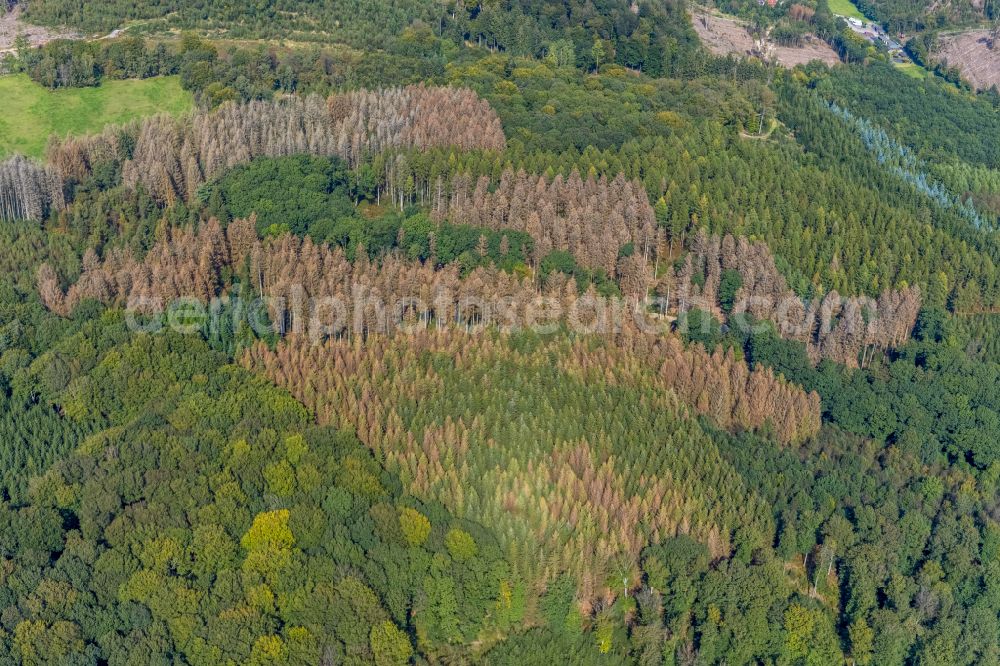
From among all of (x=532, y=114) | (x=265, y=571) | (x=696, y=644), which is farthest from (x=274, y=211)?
(x=696, y=644)

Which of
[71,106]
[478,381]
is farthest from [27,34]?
[478,381]

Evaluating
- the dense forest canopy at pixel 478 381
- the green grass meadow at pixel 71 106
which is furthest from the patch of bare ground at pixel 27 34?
the green grass meadow at pixel 71 106

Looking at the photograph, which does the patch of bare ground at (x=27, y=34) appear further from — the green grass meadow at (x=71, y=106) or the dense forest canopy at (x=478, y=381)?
the green grass meadow at (x=71, y=106)

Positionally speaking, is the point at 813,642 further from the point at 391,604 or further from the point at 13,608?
the point at 13,608

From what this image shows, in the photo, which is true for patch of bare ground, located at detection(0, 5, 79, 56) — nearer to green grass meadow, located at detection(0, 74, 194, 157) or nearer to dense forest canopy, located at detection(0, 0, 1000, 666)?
dense forest canopy, located at detection(0, 0, 1000, 666)

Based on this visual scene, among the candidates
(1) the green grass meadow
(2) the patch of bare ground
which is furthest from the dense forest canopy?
(2) the patch of bare ground

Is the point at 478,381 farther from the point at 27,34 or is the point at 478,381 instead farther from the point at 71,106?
the point at 27,34
